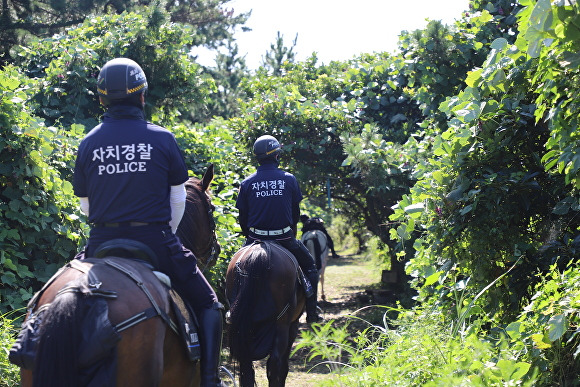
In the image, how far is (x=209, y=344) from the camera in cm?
388

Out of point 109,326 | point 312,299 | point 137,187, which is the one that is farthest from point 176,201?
point 312,299

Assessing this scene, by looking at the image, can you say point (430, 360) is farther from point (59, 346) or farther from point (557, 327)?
point (59, 346)

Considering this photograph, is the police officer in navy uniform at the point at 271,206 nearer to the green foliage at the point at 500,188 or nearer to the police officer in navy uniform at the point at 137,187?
the green foliage at the point at 500,188

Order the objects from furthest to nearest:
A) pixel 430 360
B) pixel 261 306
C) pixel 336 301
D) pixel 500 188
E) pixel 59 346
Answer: pixel 336 301 < pixel 261 306 < pixel 500 188 < pixel 430 360 < pixel 59 346

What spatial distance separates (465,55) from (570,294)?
5740 millimetres

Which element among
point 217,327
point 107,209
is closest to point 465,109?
point 217,327

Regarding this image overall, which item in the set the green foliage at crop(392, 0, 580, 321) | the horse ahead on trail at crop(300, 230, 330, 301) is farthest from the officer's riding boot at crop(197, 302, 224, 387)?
the horse ahead on trail at crop(300, 230, 330, 301)

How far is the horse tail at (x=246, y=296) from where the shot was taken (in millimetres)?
6000

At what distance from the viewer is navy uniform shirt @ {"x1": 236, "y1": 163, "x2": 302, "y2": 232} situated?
6566 mm

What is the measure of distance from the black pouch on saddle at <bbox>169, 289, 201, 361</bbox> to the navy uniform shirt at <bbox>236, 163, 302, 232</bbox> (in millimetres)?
2781

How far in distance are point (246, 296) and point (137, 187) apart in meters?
2.63

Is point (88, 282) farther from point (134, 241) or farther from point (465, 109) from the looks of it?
point (465, 109)

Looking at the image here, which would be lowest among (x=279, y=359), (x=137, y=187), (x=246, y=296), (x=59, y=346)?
(x=279, y=359)

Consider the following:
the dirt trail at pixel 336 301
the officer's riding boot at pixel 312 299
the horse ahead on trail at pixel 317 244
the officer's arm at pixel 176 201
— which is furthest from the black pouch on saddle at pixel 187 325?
the horse ahead on trail at pixel 317 244
